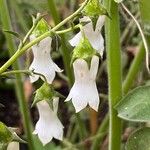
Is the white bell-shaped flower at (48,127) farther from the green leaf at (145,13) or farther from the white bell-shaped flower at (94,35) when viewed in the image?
the green leaf at (145,13)

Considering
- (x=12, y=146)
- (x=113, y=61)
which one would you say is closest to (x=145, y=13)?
(x=113, y=61)

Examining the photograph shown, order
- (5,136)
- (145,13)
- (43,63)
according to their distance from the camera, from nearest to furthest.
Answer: (5,136) → (43,63) → (145,13)

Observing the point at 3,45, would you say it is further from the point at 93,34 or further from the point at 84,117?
the point at 93,34

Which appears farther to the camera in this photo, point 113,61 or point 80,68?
point 113,61

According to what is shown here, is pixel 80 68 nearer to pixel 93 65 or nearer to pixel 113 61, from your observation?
pixel 93 65

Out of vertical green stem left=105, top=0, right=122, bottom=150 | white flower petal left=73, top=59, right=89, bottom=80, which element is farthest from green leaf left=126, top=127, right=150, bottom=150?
white flower petal left=73, top=59, right=89, bottom=80

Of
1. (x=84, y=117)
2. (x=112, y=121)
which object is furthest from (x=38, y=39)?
(x=84, y=117)

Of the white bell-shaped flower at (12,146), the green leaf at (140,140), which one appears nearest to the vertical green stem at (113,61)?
the green leaf at (140,140)
